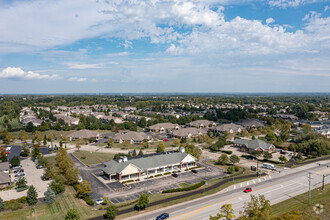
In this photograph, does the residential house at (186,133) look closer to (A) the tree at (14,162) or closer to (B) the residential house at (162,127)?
(B) the residential house at (162,127)

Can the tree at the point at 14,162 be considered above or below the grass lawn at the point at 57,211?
above

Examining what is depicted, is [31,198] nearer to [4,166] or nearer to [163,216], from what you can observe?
[163,216]

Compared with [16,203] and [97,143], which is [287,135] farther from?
[16,203]

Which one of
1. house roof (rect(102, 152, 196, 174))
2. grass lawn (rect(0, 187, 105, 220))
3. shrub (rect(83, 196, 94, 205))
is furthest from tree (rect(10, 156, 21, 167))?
shrub (rect(83, 196, 94, 205))

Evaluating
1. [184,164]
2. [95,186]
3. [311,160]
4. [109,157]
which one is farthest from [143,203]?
[311,160]

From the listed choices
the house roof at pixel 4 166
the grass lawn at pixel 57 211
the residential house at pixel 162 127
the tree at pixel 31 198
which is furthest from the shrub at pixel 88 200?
the residential house at pixel 162 127

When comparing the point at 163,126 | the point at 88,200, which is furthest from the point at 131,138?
the point at 88,200
